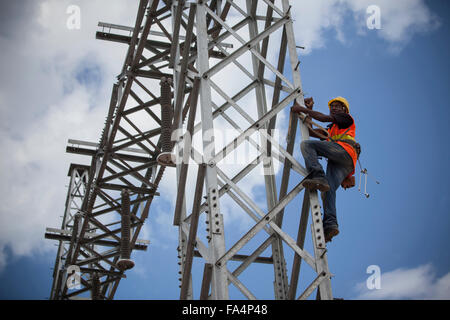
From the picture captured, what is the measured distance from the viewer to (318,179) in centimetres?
689

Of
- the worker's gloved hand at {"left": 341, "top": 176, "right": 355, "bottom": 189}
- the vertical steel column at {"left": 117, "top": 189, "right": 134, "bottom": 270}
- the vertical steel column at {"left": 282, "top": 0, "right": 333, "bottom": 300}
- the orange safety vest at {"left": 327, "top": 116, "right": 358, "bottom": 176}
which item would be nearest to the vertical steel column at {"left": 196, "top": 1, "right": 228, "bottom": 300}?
the vertical steel column at {"left": 282, "top": 0, "right": 333, "bottom": 300}

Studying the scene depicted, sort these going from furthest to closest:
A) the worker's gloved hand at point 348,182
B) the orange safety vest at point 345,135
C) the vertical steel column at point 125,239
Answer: the vertical steel column at point 125,239, the worker's gloved hand at point 348,182, the orange safety vest at point 345,135

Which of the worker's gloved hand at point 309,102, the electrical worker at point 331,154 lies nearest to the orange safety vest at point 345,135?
the electrical worker at point 331,154

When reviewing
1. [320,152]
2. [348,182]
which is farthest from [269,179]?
[320,152]

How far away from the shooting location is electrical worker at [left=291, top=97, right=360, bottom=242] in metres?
6.96

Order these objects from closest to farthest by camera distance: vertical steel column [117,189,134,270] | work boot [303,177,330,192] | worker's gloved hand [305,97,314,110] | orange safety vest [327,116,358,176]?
work boot [303,177,330,192] → orange safety vest [327,116,358,176] → worker's gloved hand [305,97,314,110] → vertical steel column [117,189,134,270]

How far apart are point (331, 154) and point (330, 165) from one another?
213mm

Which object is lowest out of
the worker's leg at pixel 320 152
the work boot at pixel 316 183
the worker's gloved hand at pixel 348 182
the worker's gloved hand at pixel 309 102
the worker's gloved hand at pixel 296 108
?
the work boot at pixel 316 183

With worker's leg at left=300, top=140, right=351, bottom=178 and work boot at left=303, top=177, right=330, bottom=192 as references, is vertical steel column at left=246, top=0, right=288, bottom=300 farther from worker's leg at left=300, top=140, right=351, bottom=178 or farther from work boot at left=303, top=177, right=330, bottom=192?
work boot at left=303, top=177, right=330, bottom=192

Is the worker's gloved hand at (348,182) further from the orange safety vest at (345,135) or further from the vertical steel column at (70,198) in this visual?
the vertical steel column at (70,198)

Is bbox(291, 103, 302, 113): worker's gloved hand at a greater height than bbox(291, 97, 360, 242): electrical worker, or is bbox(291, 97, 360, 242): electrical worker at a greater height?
bbox(291, 103, 302, 113): worker's gloved hand

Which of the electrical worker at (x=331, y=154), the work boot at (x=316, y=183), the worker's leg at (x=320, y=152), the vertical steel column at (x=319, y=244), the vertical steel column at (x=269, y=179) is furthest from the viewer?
the vertical steel column at (x=269, y=179)

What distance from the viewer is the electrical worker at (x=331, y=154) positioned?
696 centimetres
